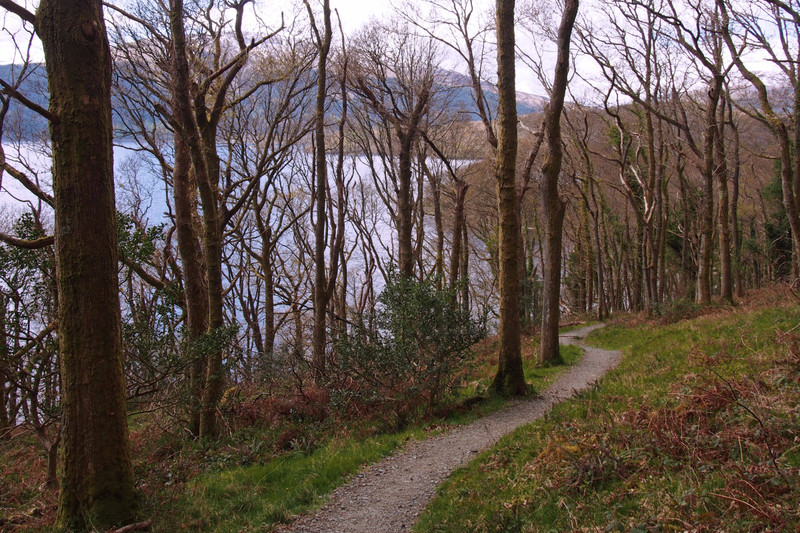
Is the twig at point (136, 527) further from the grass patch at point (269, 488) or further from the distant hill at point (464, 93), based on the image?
the distant hill at point (464, 93)

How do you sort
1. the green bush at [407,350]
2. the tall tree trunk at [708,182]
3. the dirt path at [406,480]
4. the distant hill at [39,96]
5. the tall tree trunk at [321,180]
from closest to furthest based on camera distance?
the dirt path at [406,480] < the green bush at [407,350] < the tall tree trunk at [321,180] < the distant hill at [39,96] < the tall tree trunk at [708,182]

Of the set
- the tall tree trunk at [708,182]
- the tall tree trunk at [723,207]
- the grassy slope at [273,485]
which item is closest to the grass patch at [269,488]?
the grassy slope at [273,485]

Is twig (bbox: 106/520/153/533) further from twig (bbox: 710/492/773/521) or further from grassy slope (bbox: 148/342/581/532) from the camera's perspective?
twig (bbox: 710/492/773/521)

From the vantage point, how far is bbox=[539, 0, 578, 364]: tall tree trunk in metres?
9.91

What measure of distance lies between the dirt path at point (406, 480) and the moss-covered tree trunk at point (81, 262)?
1.81m

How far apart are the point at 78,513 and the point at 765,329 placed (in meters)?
9.06

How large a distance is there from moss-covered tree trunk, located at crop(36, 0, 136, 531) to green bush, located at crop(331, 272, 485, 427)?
4.03 m

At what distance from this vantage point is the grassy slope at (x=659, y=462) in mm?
2824

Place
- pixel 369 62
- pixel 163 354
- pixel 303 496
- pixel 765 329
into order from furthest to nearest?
pixel 369 62 → pixel 765 329 → pixel 163 354 → pixel 303 496

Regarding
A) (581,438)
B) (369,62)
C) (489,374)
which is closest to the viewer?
(581,438)

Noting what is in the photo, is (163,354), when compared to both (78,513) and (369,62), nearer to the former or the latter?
(78,513)

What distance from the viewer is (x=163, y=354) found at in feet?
21.9

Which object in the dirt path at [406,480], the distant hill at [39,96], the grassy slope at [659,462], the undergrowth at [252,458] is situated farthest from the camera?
the distant hill at [39,96]

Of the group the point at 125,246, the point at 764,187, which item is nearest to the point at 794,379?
the point at 125,246
